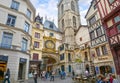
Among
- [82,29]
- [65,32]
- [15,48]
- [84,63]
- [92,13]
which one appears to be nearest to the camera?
[15,48]

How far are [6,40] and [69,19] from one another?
26.3 metres

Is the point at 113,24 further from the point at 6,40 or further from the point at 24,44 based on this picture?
the point at 6,40

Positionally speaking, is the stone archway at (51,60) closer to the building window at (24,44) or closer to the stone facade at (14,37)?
the building window at (24,44)

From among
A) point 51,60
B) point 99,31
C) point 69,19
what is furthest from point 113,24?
point 69,19

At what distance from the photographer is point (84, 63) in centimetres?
2092

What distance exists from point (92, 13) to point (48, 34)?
1677 cm

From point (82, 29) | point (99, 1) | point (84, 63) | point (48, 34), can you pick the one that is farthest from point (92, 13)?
point (48, 34)

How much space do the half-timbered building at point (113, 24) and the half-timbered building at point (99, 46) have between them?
4.29 feet

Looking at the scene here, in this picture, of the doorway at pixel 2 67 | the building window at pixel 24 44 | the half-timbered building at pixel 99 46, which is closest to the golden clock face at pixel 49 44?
the building window at pixel 24 44

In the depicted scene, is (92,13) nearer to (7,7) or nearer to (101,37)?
(101,37)

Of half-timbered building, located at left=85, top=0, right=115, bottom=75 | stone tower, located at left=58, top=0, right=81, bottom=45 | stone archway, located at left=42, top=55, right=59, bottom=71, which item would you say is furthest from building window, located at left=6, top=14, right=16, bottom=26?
stone tower, located at left=58, top=0, right=81, bottom=45

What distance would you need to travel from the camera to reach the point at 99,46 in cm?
1452

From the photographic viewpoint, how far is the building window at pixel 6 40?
11445mm

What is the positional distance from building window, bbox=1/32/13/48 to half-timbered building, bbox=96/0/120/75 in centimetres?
Result: 1176
